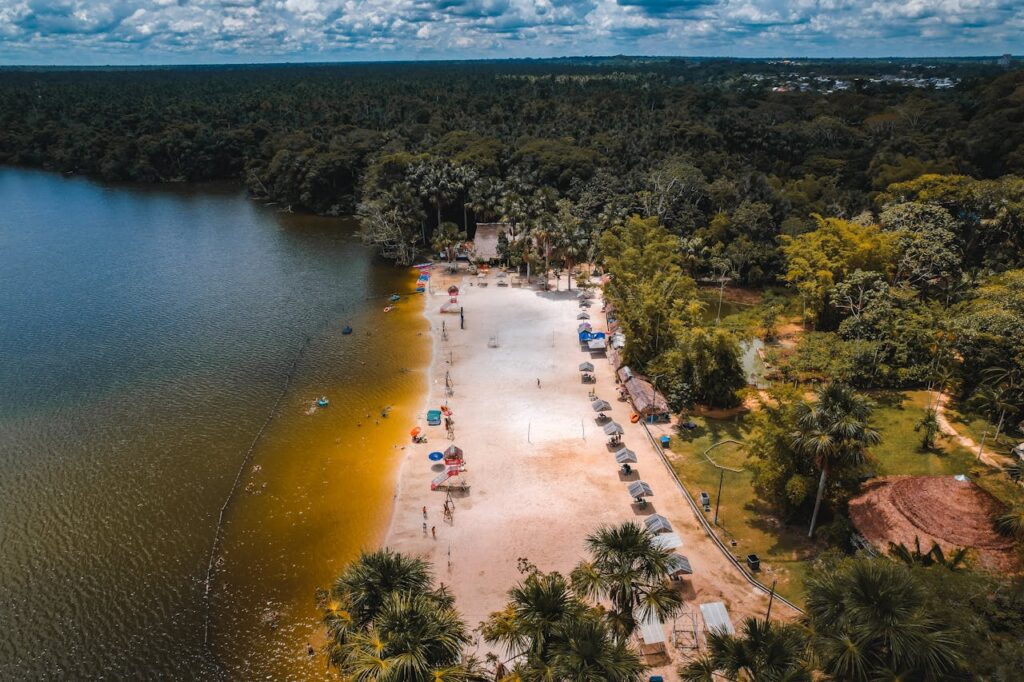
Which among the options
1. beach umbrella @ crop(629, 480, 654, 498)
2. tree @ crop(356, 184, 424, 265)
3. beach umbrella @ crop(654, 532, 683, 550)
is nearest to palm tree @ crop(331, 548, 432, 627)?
beach umbrella @ crop(654, 532, 683, 550)

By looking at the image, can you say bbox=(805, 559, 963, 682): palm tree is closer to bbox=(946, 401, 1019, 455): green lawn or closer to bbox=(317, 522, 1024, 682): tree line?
bbox=(317, 522, 1024, 682): tree line

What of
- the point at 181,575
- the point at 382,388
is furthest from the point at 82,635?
the point at 382,388

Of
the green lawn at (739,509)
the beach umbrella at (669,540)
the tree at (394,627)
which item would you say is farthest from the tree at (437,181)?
the tree at (394,627)

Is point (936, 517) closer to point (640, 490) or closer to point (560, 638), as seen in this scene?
point (640, 490)

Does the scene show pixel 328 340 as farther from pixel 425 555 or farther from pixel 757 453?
pixel 757 453

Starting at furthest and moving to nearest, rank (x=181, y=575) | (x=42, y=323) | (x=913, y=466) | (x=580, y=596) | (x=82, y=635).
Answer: (x=42, y=323)
(x=913, y=466)
(x=181, y=575)
(x=82, y=635)
(x=580, y=596)

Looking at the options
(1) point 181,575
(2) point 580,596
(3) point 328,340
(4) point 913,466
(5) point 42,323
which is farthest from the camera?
(5) point 42,323

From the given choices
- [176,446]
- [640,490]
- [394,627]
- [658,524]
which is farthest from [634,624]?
[176,446]
